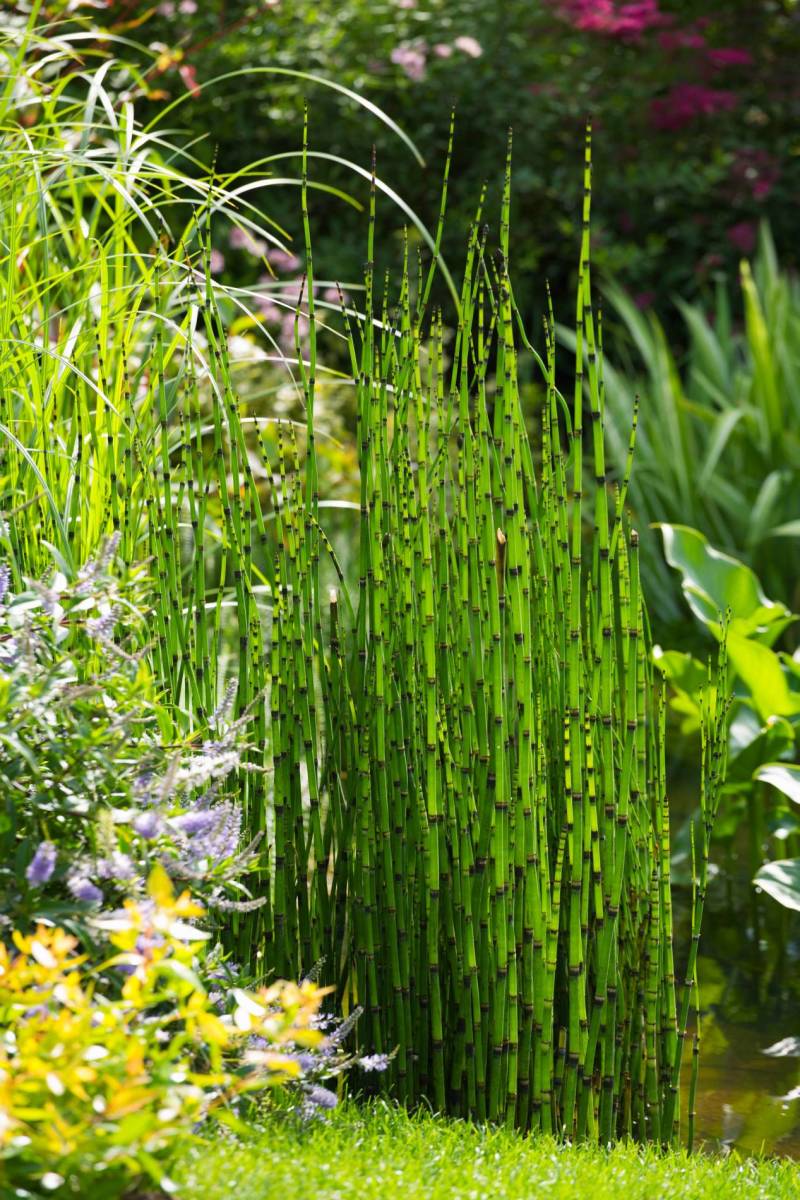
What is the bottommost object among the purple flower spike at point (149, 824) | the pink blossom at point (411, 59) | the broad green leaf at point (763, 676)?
the broad green leaf at point (763, 676)

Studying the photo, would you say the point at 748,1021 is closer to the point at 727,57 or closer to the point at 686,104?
the point at 686,104

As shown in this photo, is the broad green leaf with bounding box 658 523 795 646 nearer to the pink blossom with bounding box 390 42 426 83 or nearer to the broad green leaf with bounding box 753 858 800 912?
the broad green leaf with bounding box 753 858 800 912

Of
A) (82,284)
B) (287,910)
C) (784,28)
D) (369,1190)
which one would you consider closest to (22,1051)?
(369,1190)

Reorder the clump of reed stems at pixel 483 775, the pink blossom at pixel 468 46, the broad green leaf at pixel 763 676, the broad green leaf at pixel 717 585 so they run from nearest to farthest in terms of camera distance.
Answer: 1. the clump of reed stems at pixel 483 775
2. the broad green leaf at pixel 763 676
3. the broad green leaf at pixel 717 585
4. the pink blossom at pixel 468 46

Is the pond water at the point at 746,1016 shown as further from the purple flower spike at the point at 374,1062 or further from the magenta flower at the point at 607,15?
the magenta flower at the point at 607,15

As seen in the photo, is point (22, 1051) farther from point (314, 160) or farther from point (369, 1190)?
point (314, 160)

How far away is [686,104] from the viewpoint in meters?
6.34

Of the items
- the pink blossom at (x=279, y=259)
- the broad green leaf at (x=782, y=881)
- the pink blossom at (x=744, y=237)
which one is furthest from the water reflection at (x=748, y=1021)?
the pink blossom at (x=744, y=237)

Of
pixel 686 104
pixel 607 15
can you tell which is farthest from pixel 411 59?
pixel 686 104

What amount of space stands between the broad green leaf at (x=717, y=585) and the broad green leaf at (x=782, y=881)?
0.59m

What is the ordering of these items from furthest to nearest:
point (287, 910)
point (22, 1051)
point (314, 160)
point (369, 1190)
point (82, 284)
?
point (314, 160) < point (82, 284) < point (287, 910) < point (369, 1190) < point (22, 1051)

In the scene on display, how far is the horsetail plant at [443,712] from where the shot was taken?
62.8 inches

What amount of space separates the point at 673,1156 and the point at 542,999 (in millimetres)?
216

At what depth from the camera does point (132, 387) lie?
5.92 ft
